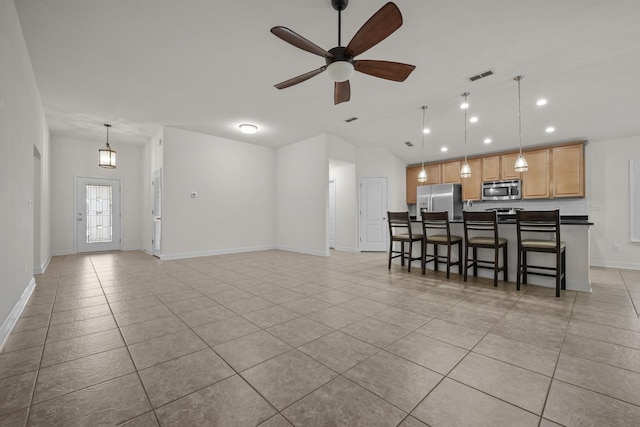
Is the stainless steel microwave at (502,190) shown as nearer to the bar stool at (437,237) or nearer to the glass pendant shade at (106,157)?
the bar stool at (437,237)

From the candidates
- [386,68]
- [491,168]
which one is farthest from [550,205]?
[386,68]

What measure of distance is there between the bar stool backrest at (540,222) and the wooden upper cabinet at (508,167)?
3.03 m

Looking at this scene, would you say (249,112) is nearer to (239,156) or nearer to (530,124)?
(239,156)

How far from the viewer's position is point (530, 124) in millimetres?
5219

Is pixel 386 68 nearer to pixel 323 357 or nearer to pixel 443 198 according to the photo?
pixel 323 357

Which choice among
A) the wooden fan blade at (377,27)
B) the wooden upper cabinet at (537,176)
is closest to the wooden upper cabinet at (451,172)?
the wooden upper cabinet at (537,176)

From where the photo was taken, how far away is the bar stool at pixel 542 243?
329cm

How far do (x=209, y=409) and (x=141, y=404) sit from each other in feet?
1.23

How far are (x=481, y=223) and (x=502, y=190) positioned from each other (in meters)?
3.12

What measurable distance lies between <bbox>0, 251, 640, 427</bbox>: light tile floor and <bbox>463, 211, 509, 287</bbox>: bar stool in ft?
1.58

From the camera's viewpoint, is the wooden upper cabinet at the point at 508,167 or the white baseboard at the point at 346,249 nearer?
the wooden upper cabinet at the point at 508,167

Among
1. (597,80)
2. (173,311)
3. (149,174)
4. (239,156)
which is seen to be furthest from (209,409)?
(149,174)

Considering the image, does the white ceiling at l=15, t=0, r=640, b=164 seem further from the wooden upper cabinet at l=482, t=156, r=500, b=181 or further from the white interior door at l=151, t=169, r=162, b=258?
the white interior door at l=151, t=169, r=162, b=258

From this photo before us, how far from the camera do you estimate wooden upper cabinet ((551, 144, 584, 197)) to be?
549 centimetres
